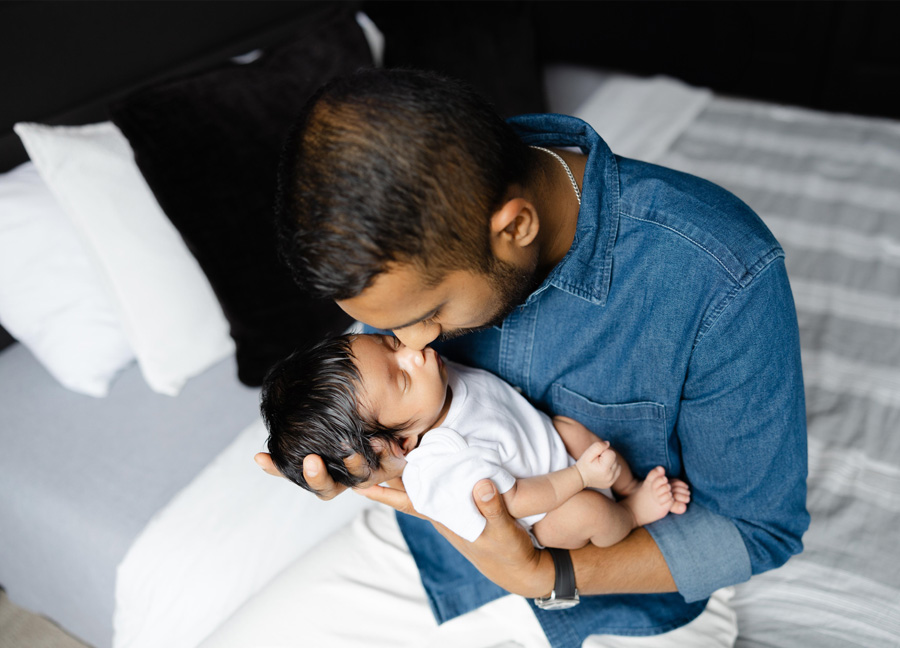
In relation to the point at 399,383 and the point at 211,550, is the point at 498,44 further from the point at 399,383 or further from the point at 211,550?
the point at 211,550

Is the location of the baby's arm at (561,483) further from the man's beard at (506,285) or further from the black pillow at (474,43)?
the black pillow at (474,43)

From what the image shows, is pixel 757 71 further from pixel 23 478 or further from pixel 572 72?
pixel 23 478

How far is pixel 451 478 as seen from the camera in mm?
1005

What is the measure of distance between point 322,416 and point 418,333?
0.21 meters

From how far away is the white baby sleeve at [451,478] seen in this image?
3.21 ft

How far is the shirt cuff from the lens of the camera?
1050 mm

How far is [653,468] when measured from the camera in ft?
3.84

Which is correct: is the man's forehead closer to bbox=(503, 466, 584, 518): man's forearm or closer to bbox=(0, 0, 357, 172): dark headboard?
bbox=(503, 466, 584, 518): man's forearm

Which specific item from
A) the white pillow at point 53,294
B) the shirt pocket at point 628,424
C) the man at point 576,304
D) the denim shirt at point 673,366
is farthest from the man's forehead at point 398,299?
the white pillow at point 53,294

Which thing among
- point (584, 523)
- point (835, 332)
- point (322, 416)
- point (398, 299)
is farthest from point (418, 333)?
point (835, 332)

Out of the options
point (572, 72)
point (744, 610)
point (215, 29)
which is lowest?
point (744, 610)

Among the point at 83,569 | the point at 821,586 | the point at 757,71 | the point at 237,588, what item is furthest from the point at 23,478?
the point at 757,71

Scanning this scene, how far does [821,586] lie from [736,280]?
618mm

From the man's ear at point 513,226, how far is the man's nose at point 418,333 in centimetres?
15
